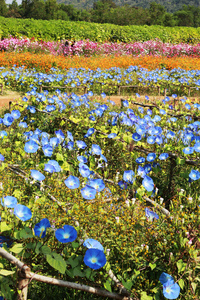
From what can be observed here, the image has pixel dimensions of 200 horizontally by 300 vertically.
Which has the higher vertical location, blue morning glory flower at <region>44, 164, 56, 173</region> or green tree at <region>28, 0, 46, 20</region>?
green tree at <region>28, 0, 46, 20</region>

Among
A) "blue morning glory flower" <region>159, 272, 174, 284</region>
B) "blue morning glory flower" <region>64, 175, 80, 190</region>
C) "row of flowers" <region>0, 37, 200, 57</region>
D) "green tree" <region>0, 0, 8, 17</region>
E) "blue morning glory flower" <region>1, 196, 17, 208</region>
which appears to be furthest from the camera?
"green tree" <region>0, 0, 8, 17</region>

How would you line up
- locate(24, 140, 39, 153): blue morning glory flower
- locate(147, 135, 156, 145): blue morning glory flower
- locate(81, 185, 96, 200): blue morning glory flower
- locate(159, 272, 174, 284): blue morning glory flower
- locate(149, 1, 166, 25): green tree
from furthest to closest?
locate(149, 1, 166, 25): green tree < locate(147, 135, 156, 145): blue morning glory flower < locate(24, 140, 39, 153): blue morning glory flower < locate(81, 185, 96, 200): blue morning glory flower < locate(159, 272, 174, 284): blue morning glory flower

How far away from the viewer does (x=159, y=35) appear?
27.5 meters

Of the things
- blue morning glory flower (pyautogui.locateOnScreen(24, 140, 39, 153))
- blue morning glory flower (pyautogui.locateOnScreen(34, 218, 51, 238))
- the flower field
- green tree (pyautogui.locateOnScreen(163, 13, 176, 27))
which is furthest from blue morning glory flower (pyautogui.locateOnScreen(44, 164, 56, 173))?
green tree (pyautogui.locateOnScreen(163, 13, 176, 27))

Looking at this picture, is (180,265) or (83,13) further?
(83,13)

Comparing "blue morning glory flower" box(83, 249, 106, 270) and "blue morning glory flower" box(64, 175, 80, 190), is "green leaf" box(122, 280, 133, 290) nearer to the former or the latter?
"blue morning glory flower" box(83, 249, 106, 270)

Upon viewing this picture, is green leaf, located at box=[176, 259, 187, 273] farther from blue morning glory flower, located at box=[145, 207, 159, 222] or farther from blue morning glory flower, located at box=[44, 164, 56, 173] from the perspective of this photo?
blue morning glory flower, located at box=[44, 164, 56, 173]

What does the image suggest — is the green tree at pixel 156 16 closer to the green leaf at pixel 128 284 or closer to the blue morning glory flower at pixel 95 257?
the green leaf at pixel 128 284

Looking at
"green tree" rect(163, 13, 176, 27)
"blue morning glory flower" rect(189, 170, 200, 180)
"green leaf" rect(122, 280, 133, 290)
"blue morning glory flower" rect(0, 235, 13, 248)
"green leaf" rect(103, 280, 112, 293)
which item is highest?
"green tree" rect(163, 13, 176, 27)

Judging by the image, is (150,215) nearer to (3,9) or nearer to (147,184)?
(147,184)

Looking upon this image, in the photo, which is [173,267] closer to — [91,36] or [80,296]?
[80,296]

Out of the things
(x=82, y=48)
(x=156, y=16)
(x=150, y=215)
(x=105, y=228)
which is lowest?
(x=105, y=228)

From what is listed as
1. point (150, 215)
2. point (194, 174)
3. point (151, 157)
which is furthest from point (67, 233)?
point (151, 157)

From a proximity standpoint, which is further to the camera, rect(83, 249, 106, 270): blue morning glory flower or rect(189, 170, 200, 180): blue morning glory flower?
rect(189, 170, 200, 180): blue morning glory flower
